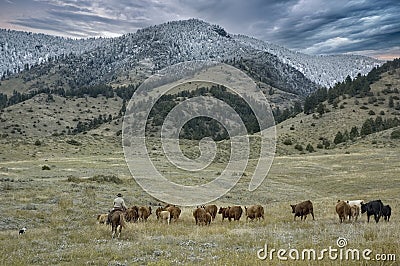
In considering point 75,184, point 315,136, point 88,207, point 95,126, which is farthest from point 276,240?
point 95,126

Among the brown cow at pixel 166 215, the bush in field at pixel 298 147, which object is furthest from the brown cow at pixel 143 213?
the bush in field at pixel 298 147

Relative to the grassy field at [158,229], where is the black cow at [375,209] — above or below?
above

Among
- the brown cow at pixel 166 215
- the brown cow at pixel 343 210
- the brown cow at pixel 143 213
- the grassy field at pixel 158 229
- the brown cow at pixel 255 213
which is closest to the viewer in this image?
the grassy field at pixel 158 229

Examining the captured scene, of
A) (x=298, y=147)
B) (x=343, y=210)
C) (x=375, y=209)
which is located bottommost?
(x=343, y=210)

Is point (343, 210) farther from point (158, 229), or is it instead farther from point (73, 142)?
point (73, 142)

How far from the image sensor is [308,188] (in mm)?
44094

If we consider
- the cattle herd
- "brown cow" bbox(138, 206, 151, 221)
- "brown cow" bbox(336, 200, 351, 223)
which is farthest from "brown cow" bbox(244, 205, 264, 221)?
"brown cow" bbox(138, 206, 151, 221)

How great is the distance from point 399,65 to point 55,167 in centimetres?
18332

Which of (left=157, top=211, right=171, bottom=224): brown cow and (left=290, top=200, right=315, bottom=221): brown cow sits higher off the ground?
(left=290, top=200, right=315, bottom=221): brown cow

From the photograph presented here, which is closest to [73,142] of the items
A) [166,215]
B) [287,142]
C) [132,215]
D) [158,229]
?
[287,142]

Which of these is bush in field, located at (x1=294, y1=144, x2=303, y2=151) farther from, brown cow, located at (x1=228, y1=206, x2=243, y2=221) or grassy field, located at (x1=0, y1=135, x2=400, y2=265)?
brown cow, located at (x1=228, y1=206, x2=243, y2=221)

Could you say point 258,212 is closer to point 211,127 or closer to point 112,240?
point 112,240

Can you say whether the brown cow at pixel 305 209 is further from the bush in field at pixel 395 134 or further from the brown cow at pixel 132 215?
the bush in field at pixel 395 134

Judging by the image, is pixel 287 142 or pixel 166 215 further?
pixel 287 142
